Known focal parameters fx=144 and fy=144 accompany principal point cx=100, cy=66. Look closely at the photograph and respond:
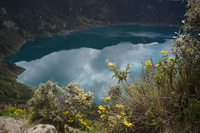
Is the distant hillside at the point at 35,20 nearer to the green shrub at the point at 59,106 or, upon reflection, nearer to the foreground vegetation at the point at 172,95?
the green shrub at the point at 59,106

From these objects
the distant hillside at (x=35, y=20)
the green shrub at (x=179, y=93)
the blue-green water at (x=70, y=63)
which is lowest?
the green shrub at (x=179, y=93)

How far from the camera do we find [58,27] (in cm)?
15262

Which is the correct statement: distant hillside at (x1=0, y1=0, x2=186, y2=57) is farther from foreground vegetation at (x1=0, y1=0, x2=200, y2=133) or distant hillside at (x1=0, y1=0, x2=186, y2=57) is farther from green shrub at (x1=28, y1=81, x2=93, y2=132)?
foreground vegetation at (x1=0, y1=0, x2=200, y2=133)

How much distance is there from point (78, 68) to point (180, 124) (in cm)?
6234

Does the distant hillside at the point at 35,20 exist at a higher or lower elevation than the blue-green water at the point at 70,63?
higher

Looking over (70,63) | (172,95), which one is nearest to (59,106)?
(172,95)

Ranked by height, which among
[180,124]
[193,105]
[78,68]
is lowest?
[180,124]

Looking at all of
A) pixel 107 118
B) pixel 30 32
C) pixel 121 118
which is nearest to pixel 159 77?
pixel 121 118

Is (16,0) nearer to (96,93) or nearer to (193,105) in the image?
(96,93)

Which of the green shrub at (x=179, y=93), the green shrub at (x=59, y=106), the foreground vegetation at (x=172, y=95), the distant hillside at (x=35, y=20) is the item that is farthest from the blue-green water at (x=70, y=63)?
the green shrub at (x=179, y=93)

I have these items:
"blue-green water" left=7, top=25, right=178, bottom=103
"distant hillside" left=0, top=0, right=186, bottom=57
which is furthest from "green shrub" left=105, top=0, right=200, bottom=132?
"distant hillside" left=0, top=0, right=186, bottom=57

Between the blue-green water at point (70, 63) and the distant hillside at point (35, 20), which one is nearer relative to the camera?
the blue-green water at point (70, 63)

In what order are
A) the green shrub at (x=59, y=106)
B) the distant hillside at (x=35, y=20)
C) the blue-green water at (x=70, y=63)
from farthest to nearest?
the distant hillside at (x=35, y=20) → the blue-green water at (x=70, y=63) → the green shrub at (x=59, y=106)

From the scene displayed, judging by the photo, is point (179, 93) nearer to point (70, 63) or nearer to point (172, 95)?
point (172, 95)
